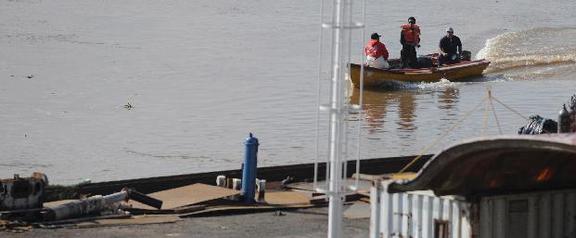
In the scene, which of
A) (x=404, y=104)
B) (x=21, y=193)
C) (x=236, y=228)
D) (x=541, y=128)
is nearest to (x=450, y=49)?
(x=404, y=104)

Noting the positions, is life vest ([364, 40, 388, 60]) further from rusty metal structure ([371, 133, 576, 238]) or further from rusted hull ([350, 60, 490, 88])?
rusty metal structure ([371, 133, 576, 238])

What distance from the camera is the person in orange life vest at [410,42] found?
30719 millimetres

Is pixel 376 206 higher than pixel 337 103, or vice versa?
pixel 337 103

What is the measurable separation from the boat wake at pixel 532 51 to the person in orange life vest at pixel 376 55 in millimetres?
7689

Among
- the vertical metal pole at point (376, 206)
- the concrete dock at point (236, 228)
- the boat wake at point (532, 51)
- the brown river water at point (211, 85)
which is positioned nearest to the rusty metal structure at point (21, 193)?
the concrete dock at point (236, 228)

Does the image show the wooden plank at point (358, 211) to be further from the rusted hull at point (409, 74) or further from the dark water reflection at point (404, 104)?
the rusted hull at point (409, 74)

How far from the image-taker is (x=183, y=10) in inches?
2137

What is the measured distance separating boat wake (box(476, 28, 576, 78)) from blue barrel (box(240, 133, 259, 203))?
2266cm

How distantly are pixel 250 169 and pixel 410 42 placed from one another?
1561 centimetres

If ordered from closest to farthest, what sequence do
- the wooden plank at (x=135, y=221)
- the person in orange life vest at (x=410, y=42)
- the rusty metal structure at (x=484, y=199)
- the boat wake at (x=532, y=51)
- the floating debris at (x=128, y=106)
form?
the rusty metal structure at (x=484, y=199), the wooden plank at (x=135, y=221), the floating debris at (x=128, y=106), the person in orange life vest at (x=410, y=42), the boat wake at (x=532, y=51)

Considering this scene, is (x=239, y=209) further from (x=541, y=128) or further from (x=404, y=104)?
(x=404, y=104)

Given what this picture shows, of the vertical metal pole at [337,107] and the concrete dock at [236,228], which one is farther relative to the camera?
the concrete dock at [236,228]

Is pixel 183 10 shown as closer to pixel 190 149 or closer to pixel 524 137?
pixel 190 149

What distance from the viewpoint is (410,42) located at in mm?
30828
